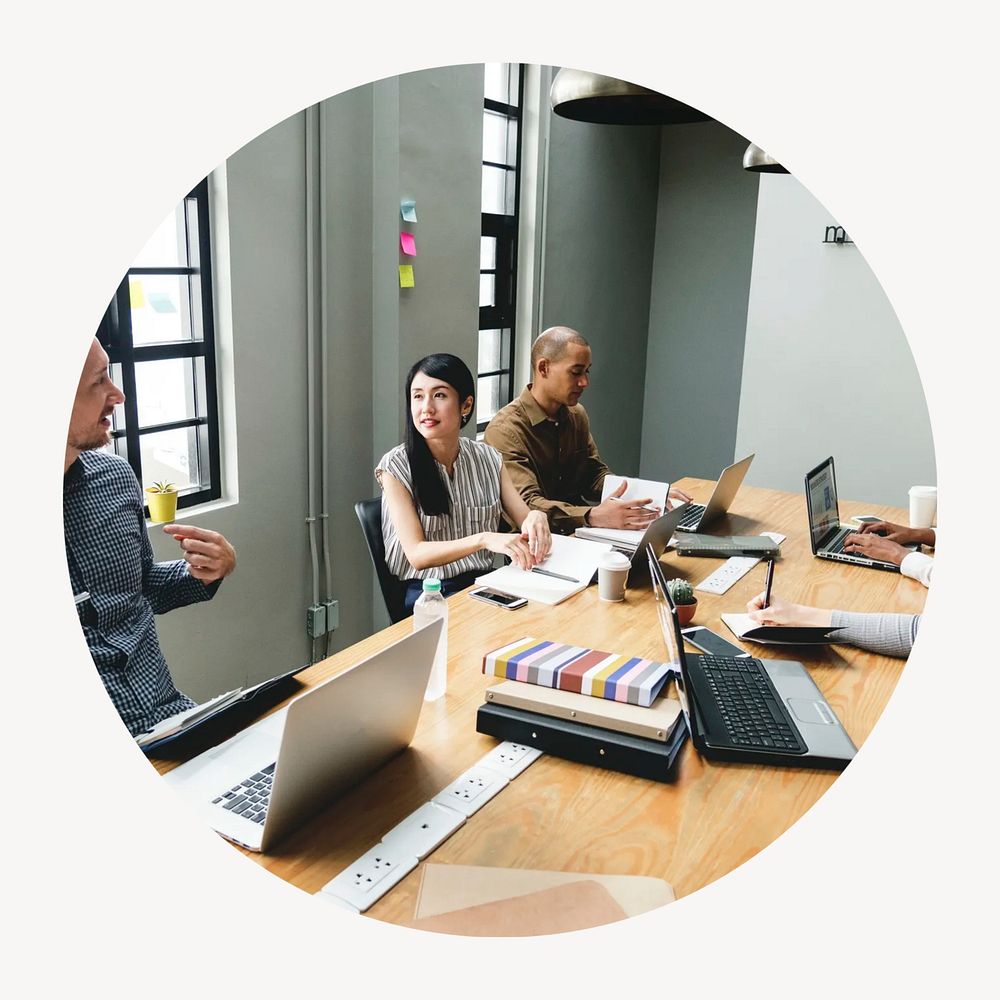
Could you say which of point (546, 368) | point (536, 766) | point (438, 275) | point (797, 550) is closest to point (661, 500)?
point (797, 550)

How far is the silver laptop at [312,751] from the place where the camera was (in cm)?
114

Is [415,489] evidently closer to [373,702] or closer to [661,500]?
[661,500]

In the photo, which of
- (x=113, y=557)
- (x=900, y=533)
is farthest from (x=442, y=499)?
(x=900, y=533)

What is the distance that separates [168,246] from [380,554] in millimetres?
1255

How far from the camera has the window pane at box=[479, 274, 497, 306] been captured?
446 centimetres

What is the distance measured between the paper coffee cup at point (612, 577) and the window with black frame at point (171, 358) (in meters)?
1.56

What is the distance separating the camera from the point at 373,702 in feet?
4.15

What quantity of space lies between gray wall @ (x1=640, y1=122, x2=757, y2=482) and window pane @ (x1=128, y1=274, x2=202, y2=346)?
12.2ft

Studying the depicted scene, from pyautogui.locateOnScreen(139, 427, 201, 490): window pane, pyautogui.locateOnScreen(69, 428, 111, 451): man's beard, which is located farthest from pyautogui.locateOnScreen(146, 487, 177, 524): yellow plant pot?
pyautogui.locateOnScreen(69, 428, 111, 451): man's beard

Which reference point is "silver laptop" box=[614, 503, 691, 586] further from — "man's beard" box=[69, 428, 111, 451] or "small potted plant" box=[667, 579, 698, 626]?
"man's beard" box=[69, 428, 111, 451]

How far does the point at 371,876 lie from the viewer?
1.16 meters

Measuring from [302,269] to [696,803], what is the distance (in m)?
2.48

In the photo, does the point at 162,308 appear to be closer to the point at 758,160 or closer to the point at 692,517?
the point at 692,517

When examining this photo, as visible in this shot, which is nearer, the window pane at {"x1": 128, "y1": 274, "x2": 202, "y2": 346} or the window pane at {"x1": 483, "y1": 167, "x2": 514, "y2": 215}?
the window pane at {"x1": 128, "y1": 274, "x2": 202, "y2": 346}
